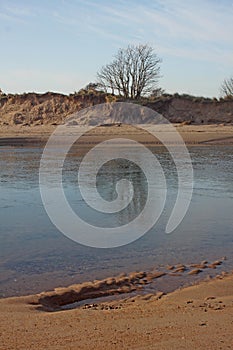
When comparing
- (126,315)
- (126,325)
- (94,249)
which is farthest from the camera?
(94,249)

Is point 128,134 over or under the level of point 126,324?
over

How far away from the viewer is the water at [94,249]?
242 inches

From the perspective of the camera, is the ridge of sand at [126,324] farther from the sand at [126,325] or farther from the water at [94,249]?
the water at [94,249]

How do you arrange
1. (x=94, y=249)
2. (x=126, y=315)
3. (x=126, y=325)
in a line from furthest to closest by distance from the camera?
(x=94, y=249)
(x=126, y=315)
(x=126, y=325)

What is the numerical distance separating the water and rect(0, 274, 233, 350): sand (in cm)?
89

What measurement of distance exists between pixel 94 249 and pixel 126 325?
326cm

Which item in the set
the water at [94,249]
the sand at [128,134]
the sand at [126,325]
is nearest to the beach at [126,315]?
the sand at [126,325]

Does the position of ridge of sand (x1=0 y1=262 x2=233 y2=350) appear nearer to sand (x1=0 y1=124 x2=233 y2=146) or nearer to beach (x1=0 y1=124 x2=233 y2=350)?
beach (x1=0 y1=124 x2=233 y2=350)

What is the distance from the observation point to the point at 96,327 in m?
3.95

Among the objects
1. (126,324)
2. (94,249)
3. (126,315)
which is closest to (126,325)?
(126,324)

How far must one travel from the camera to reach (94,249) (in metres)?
7.21

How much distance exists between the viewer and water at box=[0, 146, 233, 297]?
6152 millimetres

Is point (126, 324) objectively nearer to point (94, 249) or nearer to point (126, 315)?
point (126, 315)

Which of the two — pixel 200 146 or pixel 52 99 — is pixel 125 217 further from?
pixel 52 99
